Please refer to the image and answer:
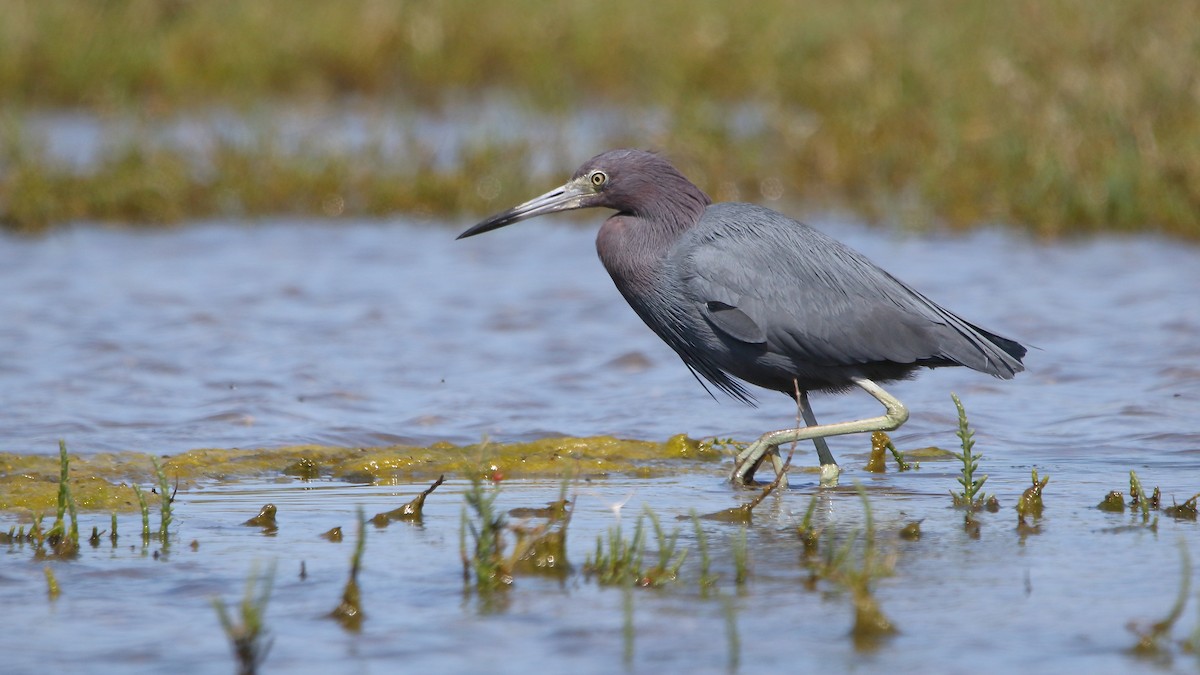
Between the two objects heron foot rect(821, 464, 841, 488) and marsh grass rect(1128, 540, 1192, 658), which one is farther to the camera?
heron foot rect(821, 464, 841, 488)

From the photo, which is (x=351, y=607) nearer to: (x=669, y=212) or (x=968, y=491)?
(x=968, y=491)

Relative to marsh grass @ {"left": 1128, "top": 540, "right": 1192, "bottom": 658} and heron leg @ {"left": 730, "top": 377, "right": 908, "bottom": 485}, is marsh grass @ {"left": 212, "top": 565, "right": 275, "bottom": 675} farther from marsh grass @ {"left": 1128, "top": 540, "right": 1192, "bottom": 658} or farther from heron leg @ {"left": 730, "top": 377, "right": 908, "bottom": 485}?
heron leg @ {"left": 730, "top": 377, "right": 908, "bottom": 485}

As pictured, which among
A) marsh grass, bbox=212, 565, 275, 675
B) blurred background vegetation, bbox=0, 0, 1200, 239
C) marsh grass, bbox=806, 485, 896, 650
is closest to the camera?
marsh grass, bbox=212, 565, 275, 675

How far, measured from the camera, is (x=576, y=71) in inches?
653

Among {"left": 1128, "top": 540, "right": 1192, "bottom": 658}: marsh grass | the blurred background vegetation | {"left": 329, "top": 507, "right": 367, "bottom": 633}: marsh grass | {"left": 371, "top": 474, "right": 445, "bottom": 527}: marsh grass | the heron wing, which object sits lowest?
{"left": 1128, "top": 540, "right": 1192, "bottom": 658}: marsh grass

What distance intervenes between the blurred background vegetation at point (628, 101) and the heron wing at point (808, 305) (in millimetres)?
4979

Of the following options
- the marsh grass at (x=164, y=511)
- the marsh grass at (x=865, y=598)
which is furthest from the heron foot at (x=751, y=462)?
the marsh grass at (x=164, y=511)

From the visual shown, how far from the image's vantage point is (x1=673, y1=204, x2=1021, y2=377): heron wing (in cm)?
586

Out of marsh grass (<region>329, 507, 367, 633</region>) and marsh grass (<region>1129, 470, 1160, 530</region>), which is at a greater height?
marsh grass (<region>1129, 470, 1160, 530</region>)

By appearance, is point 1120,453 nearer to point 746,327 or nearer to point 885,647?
point 746,327

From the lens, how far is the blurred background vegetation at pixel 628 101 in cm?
1107

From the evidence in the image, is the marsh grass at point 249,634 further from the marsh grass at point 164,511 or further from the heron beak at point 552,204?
the heron beak at point 552,204

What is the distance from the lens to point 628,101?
52.2 ft

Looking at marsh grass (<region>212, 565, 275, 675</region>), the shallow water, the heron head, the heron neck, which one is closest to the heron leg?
the shallow water
